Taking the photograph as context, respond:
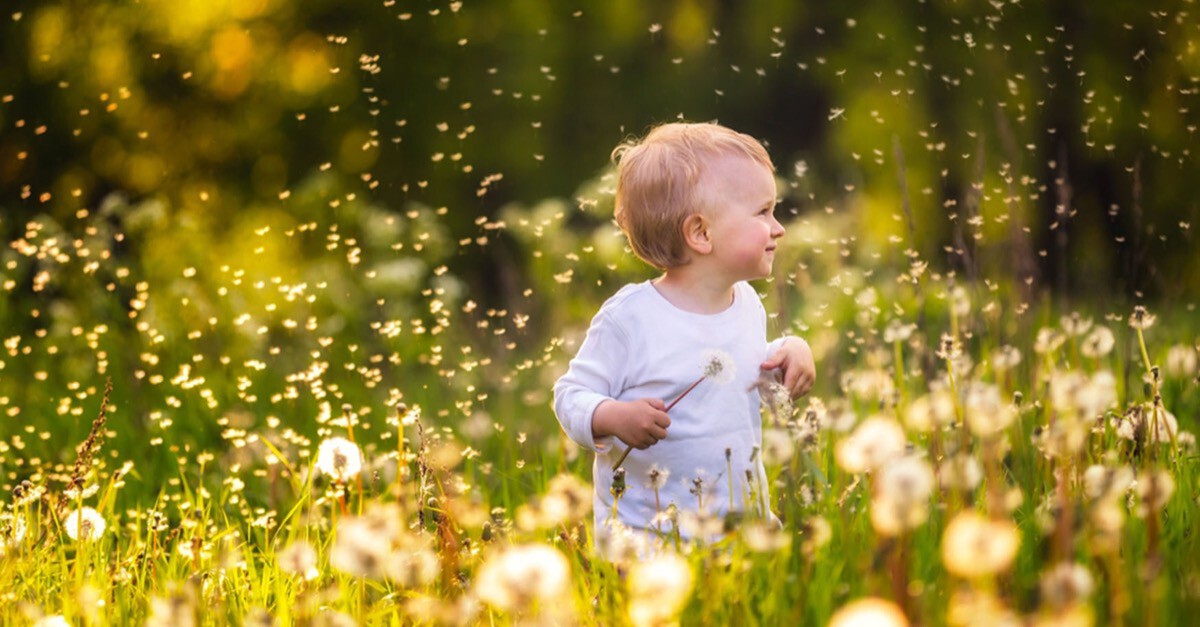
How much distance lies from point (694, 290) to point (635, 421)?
0.43m

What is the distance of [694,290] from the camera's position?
8.82ft

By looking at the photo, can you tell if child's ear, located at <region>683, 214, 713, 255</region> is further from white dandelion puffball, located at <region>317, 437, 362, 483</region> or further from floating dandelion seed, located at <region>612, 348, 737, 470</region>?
white dandelion puffball, located at <region>317, 437, 362, 483</region>

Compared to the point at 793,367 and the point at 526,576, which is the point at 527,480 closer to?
the point at 793,367

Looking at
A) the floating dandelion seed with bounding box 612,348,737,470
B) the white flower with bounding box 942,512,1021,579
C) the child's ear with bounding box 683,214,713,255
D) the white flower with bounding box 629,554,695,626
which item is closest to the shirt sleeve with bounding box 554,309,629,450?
the floating dandelion seed with bounding box 612,348,737,470

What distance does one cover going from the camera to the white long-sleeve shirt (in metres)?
2.58

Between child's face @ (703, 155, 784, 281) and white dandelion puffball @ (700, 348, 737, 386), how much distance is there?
0.19 m

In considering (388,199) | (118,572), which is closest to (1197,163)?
(388,199)

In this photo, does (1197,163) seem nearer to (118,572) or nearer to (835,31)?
(835,31)

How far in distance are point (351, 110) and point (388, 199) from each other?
0.93 meters

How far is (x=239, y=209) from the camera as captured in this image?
32.0 feet

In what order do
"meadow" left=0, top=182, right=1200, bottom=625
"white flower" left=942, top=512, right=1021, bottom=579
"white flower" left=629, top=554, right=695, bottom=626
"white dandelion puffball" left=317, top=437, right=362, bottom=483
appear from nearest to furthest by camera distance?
"white flower" left=942, top=512, right=1021, bottom=579 < "white flower" left=629, top=554, right=695, bottom=626 < "meadow" left=0, top=182, right=1200, bottom=625 < "white dandelion puffball" left=317, top=437, right=362, bottom=483

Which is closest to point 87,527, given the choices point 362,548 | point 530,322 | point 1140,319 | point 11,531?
point 11,531

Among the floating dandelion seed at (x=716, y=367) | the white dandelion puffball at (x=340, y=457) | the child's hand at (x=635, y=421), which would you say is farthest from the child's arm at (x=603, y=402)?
the white dandelion puffball at (x=340, y=457)

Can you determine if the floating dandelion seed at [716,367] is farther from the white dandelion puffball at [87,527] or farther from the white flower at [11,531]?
the white flower at [11,531]
